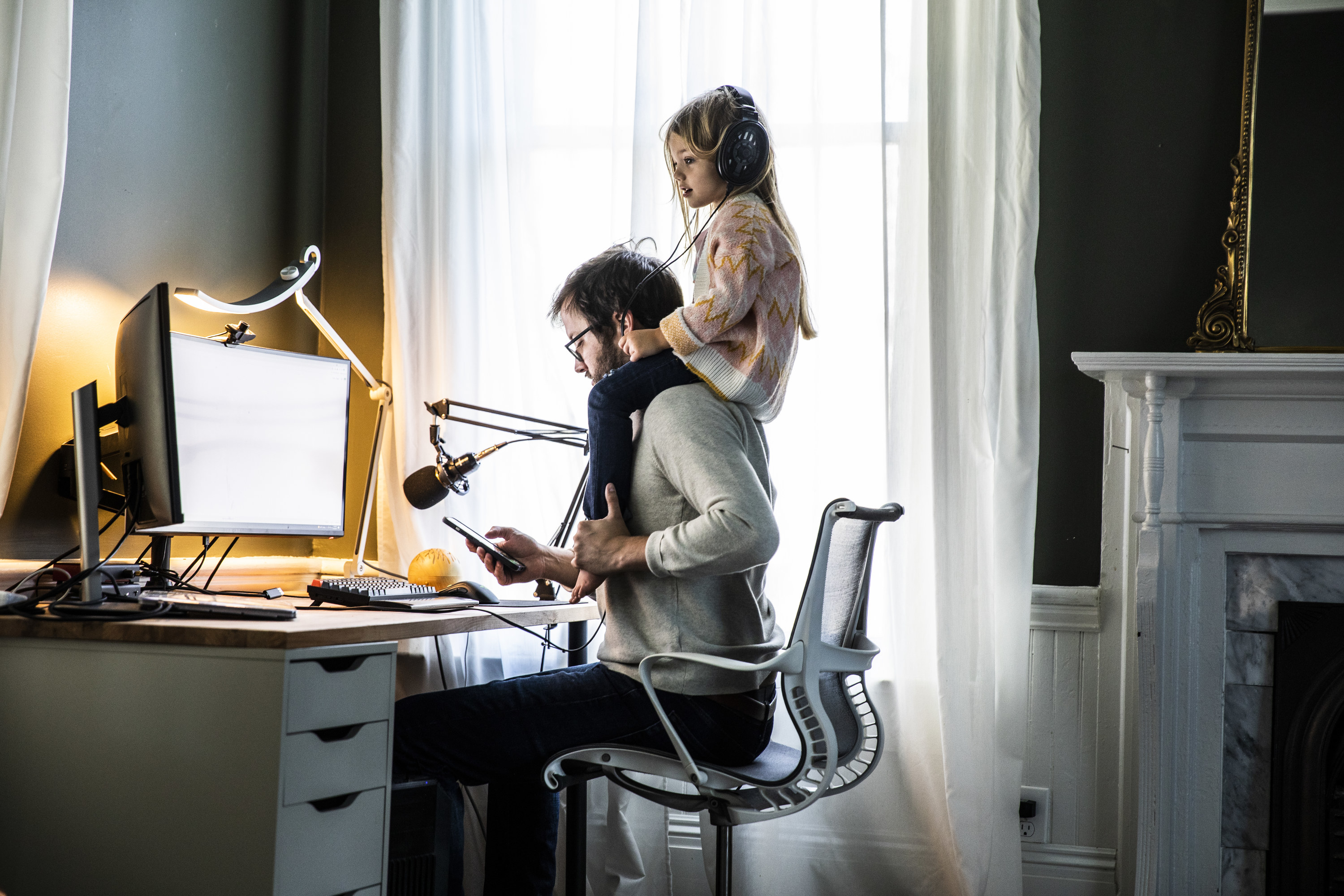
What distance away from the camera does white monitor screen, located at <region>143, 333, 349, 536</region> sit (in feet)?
5.79

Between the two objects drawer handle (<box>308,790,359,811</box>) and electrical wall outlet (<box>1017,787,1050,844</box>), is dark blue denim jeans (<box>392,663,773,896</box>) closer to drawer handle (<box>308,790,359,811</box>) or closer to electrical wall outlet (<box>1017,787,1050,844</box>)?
drawer handle (<box>308,790,359,811</box>)

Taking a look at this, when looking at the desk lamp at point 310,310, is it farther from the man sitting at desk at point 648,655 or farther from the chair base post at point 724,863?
the chair base post at point 724,863

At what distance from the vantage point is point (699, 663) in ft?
4.57

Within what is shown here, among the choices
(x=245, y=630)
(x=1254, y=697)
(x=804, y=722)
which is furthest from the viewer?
(x=1254, y=697)

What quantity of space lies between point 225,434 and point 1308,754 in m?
2.22

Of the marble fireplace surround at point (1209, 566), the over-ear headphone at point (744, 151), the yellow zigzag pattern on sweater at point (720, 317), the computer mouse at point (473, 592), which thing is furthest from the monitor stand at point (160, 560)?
the marble fireplace surround at point (1209, 566)

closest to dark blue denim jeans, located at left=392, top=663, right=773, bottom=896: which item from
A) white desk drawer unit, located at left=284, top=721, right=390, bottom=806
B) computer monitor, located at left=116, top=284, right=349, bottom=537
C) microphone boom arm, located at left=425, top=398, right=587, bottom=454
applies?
white desk drawer unit, located at left=284, top=721, right=390, bottom=806

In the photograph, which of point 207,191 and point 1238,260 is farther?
point 207,191

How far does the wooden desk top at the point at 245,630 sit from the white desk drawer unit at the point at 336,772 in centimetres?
2

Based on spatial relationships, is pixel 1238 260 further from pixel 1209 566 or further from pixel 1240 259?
pixel 1209 566

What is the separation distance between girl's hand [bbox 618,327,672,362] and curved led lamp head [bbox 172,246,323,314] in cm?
81

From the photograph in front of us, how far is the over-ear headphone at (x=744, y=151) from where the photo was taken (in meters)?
1.58

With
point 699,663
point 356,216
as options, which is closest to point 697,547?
point 699,663

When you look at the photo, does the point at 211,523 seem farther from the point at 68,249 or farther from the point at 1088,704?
the point at 1088,704
